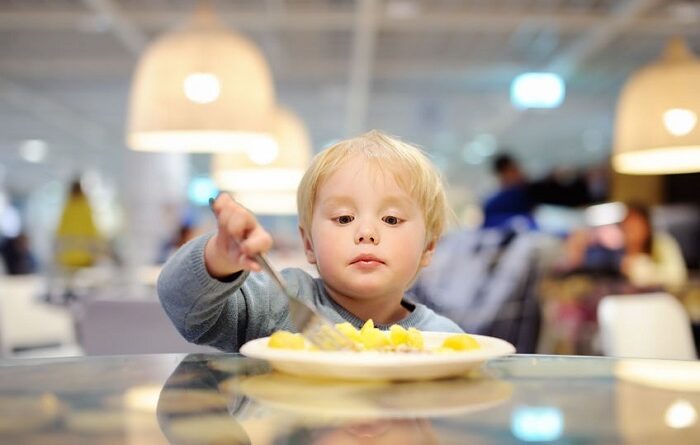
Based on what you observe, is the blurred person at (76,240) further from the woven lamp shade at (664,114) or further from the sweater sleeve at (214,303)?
the sweater sleeve at (214,303)

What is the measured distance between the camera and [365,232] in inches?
46.3

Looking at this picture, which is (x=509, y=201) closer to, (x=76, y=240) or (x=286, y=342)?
(x=76, y=240)

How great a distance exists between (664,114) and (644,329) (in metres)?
1.72

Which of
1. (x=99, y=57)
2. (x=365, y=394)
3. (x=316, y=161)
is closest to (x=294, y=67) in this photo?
(x=99, y=57)

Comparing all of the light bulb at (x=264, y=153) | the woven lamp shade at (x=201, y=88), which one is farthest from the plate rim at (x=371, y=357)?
the light bulb at (x=264, y=153)

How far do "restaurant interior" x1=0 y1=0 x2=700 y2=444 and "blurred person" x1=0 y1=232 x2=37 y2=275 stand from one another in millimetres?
47

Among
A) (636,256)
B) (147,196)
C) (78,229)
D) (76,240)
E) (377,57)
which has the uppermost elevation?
(377,57)

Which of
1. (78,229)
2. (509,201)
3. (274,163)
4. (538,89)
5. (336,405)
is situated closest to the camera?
(336,405)

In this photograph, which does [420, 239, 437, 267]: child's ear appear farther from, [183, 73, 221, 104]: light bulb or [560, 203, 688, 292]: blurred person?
[560, 203, 688, 292]: blurred person

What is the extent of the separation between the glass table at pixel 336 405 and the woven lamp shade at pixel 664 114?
10.3 feet

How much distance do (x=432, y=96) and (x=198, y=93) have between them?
1022 cm

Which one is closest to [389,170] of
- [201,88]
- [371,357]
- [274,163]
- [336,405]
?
[371,357]

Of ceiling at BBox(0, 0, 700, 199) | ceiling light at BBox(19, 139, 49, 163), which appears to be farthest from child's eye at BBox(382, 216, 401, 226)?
ceiling light at BBox(19, 139, 49, 163)

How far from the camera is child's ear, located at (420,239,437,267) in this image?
1.39 meters
